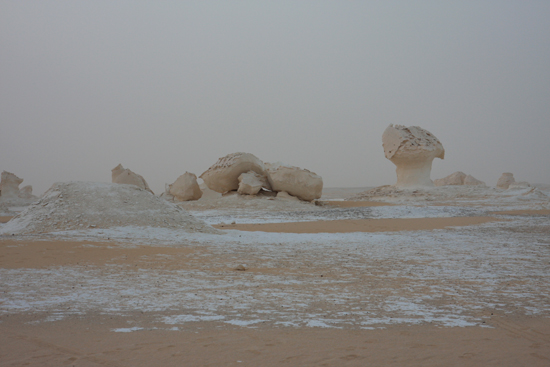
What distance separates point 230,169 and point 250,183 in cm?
153

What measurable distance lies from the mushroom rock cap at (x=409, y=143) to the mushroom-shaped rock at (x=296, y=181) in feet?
26.4

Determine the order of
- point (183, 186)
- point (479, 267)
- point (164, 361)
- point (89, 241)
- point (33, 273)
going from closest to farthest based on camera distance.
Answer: point (164, 361)
point (33, 273)
point (479, 267)
point (89, 241)
point (183, 186)

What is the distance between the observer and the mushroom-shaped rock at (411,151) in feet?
94.0

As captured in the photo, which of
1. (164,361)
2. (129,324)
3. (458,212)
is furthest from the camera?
(458,212)

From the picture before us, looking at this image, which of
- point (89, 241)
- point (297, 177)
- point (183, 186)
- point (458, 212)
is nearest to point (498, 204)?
point (458, 212)

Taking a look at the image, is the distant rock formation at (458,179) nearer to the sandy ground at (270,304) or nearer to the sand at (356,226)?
the sand at (356,226)

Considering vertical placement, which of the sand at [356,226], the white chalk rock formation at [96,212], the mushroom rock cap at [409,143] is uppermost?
the mushroom rock cap at [409,143]

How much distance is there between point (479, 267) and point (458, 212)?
12963 millimetres

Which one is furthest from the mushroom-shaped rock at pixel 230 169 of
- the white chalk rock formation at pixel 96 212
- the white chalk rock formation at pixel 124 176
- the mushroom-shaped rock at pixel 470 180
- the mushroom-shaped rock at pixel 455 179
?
the mushroom-shaped rock at pixel 455 179

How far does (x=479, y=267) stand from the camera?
6.57 metres

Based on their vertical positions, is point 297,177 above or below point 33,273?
above

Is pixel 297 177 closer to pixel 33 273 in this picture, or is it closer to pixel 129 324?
pixel 33 273

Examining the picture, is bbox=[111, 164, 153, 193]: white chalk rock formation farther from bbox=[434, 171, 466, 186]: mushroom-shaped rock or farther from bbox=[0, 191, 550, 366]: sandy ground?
bbox=[434, 171, 466, 186]: mushroom-shaped rock

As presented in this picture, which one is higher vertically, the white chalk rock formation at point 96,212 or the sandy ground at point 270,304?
the white chalk rock formation at point 96,212
